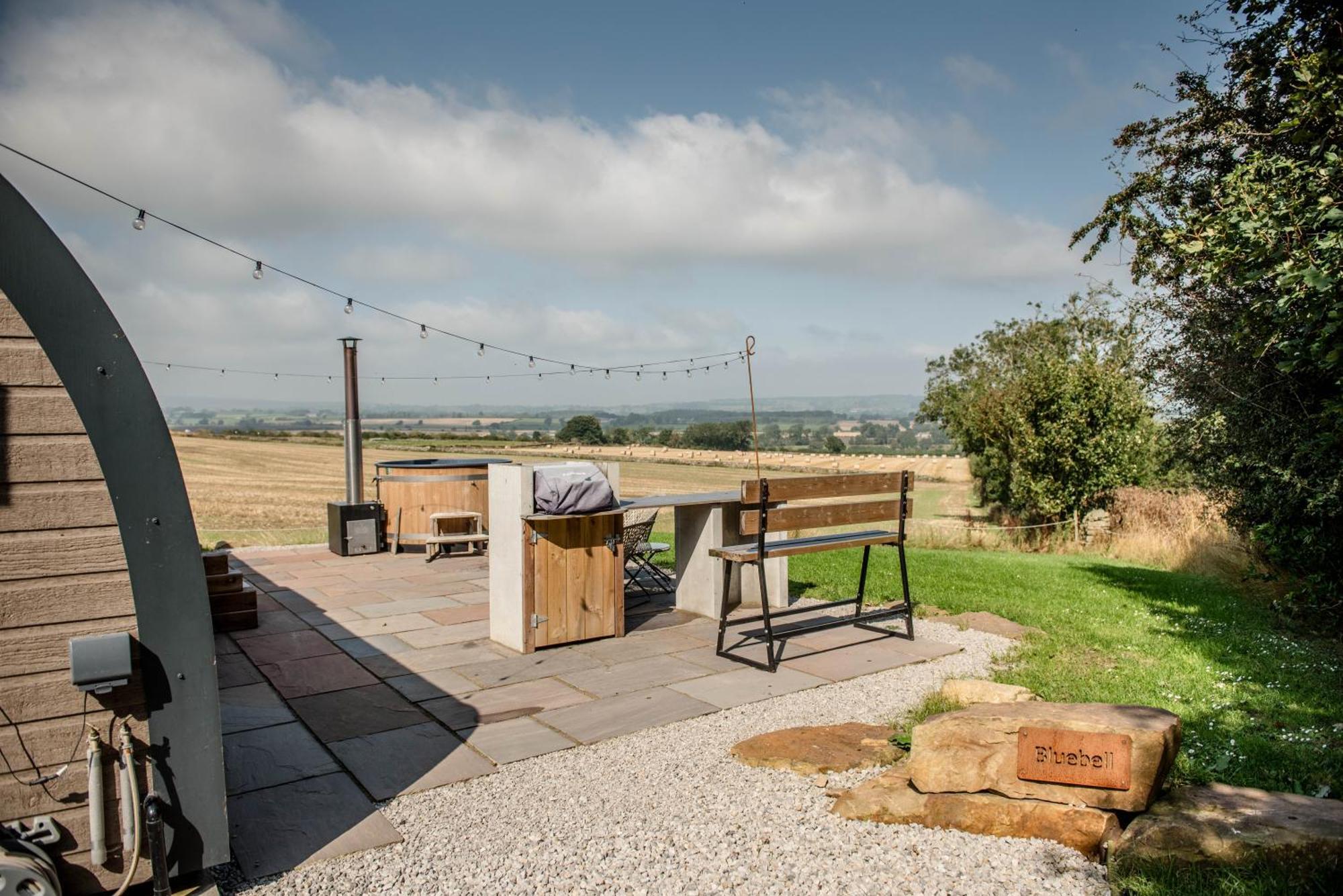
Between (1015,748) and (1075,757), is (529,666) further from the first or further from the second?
(1075,757)

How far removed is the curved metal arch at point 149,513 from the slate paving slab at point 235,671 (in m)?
2.53

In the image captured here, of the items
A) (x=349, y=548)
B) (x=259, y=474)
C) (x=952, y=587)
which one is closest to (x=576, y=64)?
(x=349, y=548)

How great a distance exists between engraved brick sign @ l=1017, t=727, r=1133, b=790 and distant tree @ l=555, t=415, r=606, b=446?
46.2 m

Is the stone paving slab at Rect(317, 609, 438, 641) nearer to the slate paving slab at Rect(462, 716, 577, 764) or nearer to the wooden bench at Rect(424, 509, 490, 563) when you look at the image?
the slate paving slab at Rect(462, 716, 577, 764)

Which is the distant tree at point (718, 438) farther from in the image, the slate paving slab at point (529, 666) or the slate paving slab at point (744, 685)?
the slate paving slab at point (744, 685)

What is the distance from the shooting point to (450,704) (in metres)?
4.82

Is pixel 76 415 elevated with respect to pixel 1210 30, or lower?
lower

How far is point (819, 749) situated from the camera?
4043 mm

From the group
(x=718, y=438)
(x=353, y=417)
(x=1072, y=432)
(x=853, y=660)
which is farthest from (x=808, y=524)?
(x=718, y=438)

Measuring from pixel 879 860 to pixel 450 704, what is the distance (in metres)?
2.67

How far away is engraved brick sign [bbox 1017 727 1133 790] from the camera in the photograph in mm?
3025

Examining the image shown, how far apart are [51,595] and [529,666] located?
3.28 m

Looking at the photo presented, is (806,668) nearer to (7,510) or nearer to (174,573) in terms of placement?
(174,573)

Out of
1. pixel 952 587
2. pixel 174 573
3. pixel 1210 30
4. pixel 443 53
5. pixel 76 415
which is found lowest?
pixel 952 587
